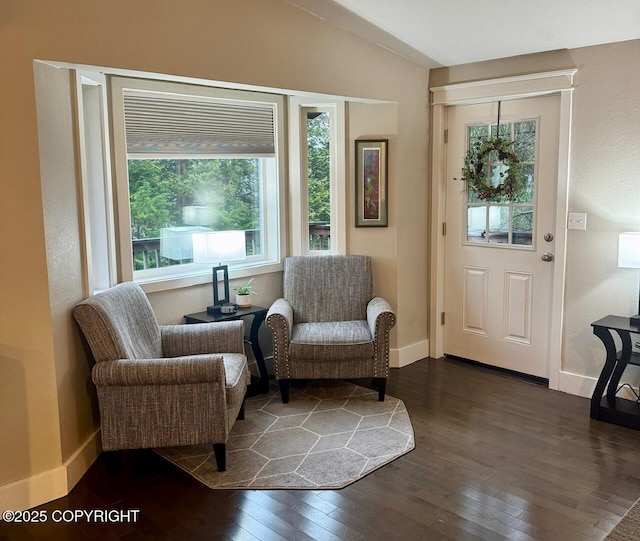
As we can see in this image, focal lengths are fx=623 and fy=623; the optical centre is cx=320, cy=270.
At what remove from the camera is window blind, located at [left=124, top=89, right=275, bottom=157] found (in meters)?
3.79

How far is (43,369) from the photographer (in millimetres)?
2801

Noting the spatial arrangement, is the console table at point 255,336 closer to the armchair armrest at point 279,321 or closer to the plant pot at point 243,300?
the plant pot at point 243,300

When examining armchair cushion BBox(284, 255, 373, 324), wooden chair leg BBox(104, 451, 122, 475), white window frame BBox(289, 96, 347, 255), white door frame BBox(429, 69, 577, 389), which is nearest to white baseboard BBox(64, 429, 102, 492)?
wooden chair leg BBox(104, 451, 122, 475)

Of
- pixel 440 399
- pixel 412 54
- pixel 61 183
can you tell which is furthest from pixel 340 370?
pixel 412 54

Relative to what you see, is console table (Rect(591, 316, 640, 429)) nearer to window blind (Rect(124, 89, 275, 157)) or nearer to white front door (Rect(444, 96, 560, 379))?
white front door (Rect(444, 96, 560, 379))

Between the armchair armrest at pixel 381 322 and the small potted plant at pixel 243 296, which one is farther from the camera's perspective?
the small potted plant at pixel 243 296

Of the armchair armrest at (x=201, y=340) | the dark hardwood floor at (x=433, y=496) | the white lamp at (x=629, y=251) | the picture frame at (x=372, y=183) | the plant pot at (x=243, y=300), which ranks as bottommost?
the dark hardwood floor at (x=433, y=496)

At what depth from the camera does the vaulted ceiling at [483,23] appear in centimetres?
339

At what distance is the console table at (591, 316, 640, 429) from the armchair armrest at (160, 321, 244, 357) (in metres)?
2.10

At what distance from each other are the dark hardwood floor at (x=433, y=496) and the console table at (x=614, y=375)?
0.24ft

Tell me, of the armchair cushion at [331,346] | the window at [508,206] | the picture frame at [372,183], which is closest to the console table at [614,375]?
the window at [508,206]

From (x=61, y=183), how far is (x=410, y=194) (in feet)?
8.38

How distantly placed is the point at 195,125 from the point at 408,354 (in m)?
2.29

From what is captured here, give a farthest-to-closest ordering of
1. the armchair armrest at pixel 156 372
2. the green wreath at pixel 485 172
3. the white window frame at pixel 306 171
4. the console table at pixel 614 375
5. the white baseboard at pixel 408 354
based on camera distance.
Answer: the white baseboard at pixel 408 354 → the white window frame at pixel 306 171 → the green wreath at pixel 485 172 → the console table at pixel 614 375 → the armchair armrest at pixel 156 372
